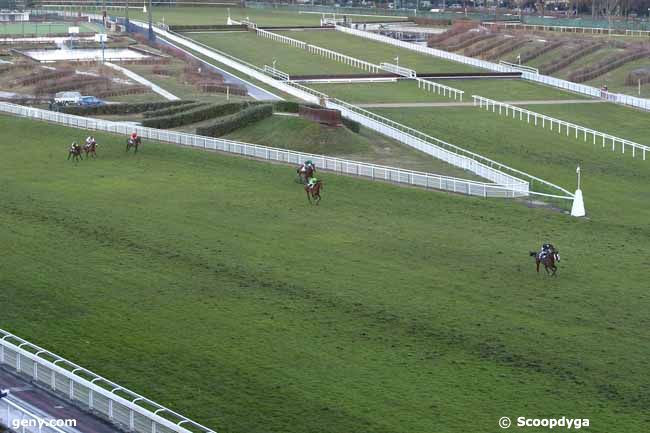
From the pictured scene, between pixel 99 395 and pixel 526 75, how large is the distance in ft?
246

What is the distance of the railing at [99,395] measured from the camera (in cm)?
2008

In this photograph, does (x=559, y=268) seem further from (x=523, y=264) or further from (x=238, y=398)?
(x=238, y=398)

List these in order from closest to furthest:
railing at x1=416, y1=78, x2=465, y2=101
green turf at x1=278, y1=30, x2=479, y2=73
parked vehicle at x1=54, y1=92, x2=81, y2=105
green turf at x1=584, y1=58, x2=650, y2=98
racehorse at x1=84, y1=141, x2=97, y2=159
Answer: racehorse at x1=84, y1=141, x2=97, y2=159 → parked vehicle at x1=54, y1=92, x2=81, y2=105 → railing at x1=416, y1=78, x2=465, y2=101 → green turf at x1=584, y1=58, x2=650, y2=98 → green turf at x1=278, y1=30, x2=479, y2=73

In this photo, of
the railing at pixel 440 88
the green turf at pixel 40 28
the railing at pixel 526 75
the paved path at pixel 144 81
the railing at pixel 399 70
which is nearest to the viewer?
the railing at pixel 526 75

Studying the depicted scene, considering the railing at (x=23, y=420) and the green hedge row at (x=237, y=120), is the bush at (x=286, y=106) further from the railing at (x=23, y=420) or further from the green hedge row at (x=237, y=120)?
the railing at (x=23, y=420)

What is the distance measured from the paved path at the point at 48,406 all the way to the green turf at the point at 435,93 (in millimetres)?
56899

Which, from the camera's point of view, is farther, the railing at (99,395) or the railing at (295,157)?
the railing at (295,157)

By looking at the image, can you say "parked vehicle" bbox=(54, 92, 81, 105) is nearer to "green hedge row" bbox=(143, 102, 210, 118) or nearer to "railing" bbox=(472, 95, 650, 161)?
"green hedge row" bbox=(143, 102, 210, 118)

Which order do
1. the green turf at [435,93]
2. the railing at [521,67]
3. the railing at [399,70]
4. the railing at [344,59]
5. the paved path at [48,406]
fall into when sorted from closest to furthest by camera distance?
the paved path at [48,406]
the green turf at [435,93]
the railing at [399,70]
the railing at [521,67]
the railing at [344,59]

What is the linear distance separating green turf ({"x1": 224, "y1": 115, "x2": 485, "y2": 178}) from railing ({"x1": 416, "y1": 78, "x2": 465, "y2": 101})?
2113cm

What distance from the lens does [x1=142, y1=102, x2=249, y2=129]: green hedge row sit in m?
61.3

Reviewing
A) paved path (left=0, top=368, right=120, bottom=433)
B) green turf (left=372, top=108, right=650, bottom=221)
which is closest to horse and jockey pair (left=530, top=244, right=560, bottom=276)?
green turf (left=372, top=108, right=650, bottom=221)

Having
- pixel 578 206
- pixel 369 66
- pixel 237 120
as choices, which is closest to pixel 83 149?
pixel 237 120

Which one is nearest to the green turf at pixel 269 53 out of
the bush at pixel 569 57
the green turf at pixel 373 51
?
the green turf at pixel 373 51
